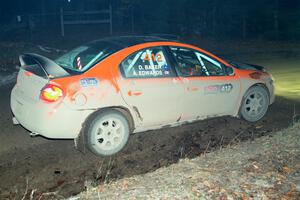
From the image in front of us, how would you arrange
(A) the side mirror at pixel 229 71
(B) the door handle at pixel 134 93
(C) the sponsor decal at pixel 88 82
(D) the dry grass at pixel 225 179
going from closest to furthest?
(D) the dry grass at pixel 225 179
(C) the sponsor decal at pixel 88 82
(B) the door handle at pixel 134 93
(A) the side mirror at pixel 229 71

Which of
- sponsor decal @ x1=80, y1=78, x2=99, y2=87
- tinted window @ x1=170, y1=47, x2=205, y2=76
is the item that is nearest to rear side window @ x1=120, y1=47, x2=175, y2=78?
tinted window @ x1=170, y1=47, x2=205, y2=76

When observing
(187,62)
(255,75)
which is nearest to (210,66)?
(187,62)

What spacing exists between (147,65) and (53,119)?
1.60 metres

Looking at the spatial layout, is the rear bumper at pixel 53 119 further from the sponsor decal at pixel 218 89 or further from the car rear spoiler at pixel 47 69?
the sponsor decal at pixel 218 89

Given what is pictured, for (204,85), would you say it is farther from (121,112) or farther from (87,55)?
(87,55)

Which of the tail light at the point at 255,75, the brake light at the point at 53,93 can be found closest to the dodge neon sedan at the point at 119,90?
the brake light at the point at 53,93

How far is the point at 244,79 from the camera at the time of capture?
6.68 m

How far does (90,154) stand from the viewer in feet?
18.4

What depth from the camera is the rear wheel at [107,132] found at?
5.34m

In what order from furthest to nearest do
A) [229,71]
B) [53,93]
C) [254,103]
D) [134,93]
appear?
1. [254,103]
2. [229,71]
3. [134,93]
4. [53,93]

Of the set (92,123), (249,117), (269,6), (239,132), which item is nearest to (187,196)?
(92,123)

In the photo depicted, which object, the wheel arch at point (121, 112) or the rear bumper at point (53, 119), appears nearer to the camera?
the rear bumper at point (53, 119)

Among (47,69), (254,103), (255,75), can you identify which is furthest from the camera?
(254,103)

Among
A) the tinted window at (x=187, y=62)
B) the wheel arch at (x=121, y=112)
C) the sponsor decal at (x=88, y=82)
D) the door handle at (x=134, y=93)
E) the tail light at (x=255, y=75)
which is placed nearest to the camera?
the sponsor decal at (x=88, y=82)
